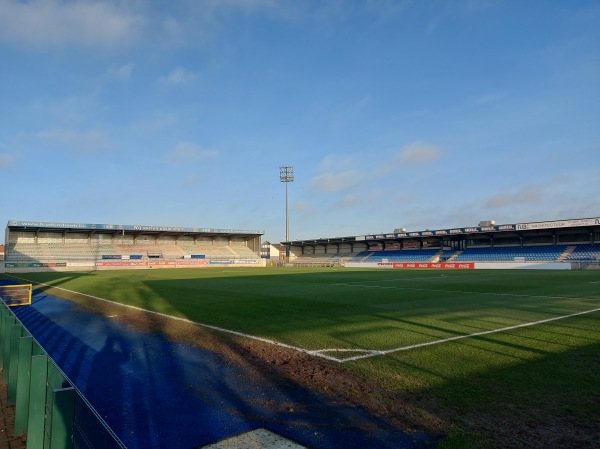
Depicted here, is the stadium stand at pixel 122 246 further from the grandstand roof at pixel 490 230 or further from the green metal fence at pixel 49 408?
the green metal fence at pixel 49 408

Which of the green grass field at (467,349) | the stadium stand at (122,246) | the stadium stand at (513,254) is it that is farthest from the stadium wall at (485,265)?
the green grass field at (467,349)

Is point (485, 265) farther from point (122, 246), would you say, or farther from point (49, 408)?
point (122, 246)

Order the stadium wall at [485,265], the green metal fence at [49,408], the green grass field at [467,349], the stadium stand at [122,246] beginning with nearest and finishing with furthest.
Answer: the green metal fence at [49,408] → the green grass field at [467,349] → the stadium wall at [485,265] → the stadium stand at [122,246]

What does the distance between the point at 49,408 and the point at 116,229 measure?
65.3 metres

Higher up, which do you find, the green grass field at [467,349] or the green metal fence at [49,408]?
the green metal fence at [49,408]

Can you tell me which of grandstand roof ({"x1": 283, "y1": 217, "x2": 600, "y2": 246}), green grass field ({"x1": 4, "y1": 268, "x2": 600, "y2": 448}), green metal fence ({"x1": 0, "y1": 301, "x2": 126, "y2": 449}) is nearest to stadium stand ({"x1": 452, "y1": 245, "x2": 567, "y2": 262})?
grandstand roof ({"x1": 283, "y1": 217, "x2": 600, "y2": 246})

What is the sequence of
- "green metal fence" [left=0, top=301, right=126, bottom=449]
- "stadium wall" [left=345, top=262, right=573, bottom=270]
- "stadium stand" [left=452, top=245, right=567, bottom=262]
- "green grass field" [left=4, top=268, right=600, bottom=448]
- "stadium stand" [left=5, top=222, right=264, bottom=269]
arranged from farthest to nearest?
"stadium stand" [left=5, top=222, right=264, bottom=269], "stadium stand" [left=452, top=245, right=567, bottom=262], "stadium wall" [left=345, top=262, right=573, bottom=270], "green grass field" [left=4, top=268, right=600, bottom=448], "green metal fence" [left=0, top=301, right=126, bottom=449]

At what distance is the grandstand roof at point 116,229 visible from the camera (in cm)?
5441

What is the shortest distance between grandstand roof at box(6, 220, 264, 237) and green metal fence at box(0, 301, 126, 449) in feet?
196

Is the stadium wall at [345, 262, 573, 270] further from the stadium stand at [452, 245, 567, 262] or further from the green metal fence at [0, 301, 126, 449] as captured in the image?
the green metal fence at [0, 301, 126, 449]

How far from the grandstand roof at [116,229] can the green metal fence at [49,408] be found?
5961 centimetres

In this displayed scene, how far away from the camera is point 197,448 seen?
410cm

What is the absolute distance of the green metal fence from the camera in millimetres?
2768

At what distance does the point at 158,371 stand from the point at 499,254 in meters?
57.7
